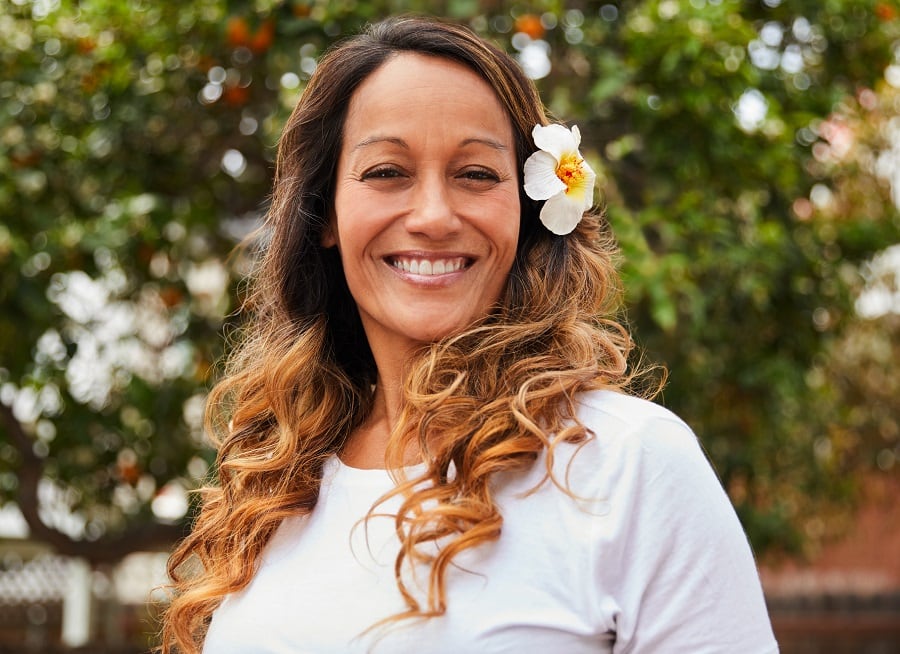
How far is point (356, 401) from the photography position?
6.69 ft

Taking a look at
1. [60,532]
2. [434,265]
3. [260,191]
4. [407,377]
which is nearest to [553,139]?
[434,265]

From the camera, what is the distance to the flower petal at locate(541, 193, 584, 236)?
1.82 m

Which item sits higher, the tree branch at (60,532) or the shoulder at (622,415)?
the shoulder at (622,415)

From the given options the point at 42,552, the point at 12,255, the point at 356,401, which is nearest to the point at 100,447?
the point at 12,255

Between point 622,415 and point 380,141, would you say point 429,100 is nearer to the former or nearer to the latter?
point 380,141

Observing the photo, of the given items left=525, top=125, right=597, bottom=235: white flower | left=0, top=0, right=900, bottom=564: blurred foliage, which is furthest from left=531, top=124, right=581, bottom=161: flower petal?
left=0, top=0, right=900, bottom=564: blurred foliage

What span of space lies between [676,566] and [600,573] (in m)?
0.09

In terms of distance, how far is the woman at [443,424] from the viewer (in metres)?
1.45

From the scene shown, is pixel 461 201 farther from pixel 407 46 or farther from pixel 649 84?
pixel 649 84

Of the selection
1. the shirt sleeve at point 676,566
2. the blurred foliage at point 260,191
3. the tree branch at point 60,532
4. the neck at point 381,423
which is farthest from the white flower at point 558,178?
the tree branch at point 60,532

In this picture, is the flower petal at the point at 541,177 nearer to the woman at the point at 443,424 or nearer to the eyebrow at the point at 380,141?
the woman at the point at 443,424

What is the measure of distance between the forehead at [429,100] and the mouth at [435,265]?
178 mm

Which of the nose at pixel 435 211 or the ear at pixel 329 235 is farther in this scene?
the ear at pixel 329 235

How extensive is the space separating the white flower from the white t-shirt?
357 mm
